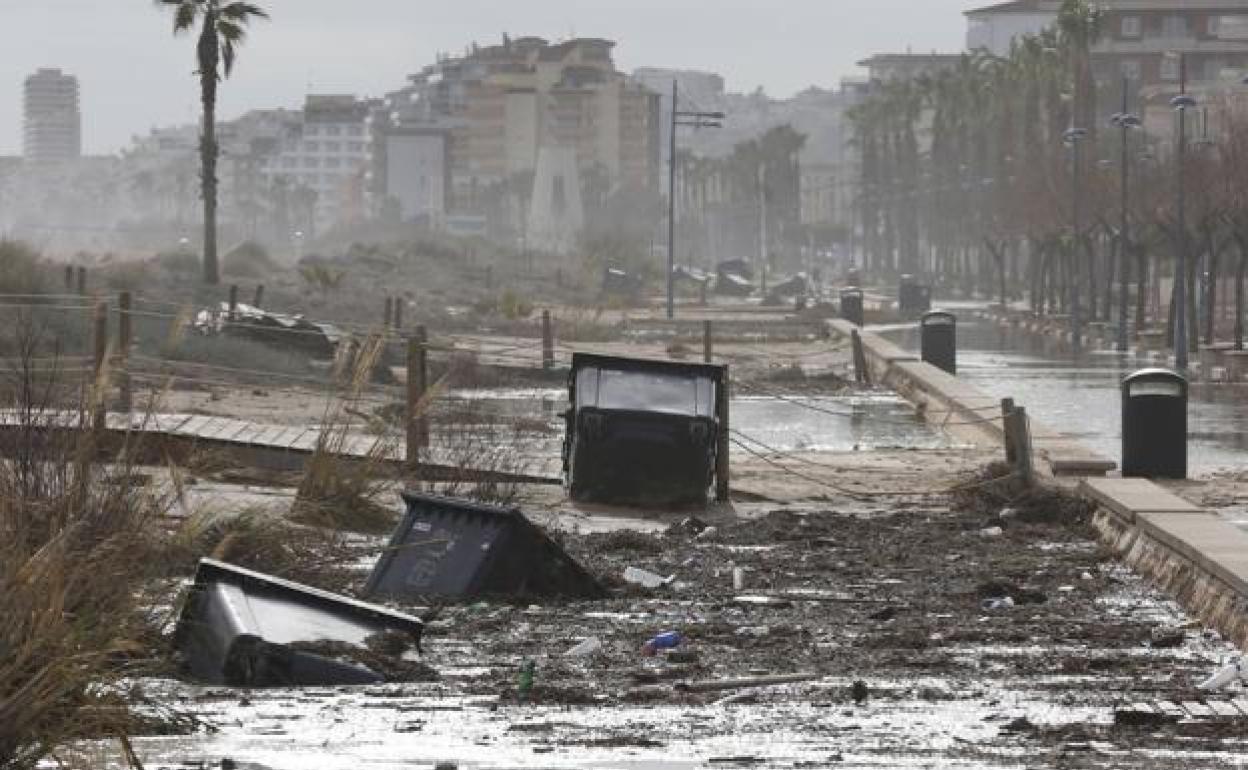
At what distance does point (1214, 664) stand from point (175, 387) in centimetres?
2508

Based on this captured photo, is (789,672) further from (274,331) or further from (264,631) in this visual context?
(274,331)

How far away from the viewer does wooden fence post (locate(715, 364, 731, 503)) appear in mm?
23359

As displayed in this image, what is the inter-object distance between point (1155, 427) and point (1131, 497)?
15.6 feet

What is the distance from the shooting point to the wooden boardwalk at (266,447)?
22.7 metres

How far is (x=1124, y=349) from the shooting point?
6481 cm

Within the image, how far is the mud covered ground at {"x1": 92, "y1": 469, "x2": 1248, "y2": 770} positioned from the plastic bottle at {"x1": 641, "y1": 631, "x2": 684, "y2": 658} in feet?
0.27

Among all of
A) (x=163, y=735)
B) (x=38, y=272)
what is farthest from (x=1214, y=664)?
(x=38, y=272)

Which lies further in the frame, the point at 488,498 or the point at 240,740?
the point at 488,498

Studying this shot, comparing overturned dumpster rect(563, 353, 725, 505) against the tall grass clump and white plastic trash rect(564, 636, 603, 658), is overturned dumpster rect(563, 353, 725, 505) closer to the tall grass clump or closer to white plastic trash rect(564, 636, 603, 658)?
the tall grass clump

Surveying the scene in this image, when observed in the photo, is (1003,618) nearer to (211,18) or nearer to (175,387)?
(175,387)

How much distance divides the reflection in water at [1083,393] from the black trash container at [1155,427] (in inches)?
68.0

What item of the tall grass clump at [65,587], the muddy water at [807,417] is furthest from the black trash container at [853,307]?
the tall grass clump at [65,587]

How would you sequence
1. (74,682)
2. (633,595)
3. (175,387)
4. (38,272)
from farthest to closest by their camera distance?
Answer: (38,272) < (175,387) < (633,595) < (74,682)

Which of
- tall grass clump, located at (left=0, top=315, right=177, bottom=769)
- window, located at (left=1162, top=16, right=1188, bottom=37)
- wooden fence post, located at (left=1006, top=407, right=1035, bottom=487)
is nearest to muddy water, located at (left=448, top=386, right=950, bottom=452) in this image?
wooden fence post, located at (left=1006, top=407, right=1035, bottom=487)
